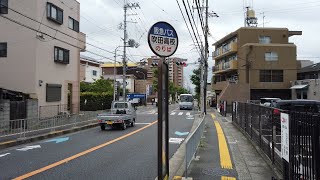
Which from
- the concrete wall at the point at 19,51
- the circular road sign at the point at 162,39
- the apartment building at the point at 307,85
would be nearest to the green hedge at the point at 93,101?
the concrete wall at the point at 19,51

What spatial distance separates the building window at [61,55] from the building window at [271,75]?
31935mm

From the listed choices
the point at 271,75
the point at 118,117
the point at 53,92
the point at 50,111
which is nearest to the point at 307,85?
the point at 271,75

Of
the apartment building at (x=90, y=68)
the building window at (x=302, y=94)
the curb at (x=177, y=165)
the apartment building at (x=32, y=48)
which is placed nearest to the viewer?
the curb at (x=177, y=165)

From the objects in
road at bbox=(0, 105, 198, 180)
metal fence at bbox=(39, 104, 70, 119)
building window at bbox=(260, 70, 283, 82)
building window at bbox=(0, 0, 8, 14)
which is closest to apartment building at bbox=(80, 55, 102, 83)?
building window at bbox=(260, 70, 283, 82)

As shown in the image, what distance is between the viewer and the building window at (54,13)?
90.3 ft

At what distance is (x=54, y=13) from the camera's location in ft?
93.6

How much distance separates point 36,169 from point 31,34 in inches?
719

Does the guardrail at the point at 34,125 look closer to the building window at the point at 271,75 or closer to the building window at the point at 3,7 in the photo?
the building window at the point at 3,7

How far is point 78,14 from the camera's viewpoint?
3381 centimetres

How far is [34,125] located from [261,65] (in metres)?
41.4

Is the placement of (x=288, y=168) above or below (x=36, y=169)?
above

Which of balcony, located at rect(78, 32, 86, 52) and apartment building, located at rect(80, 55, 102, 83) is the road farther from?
apartment building, located at rect(80, 55, 102, 83)

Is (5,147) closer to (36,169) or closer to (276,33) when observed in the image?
(36,169)

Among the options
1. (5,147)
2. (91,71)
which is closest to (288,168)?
(5,147)
